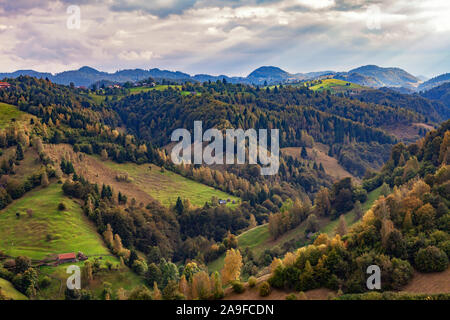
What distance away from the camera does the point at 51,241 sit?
3629 inches

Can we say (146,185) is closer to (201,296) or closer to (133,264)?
(133,264)

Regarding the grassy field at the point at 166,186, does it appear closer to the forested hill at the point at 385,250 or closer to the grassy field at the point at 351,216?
the grassy field at the point at 351,216

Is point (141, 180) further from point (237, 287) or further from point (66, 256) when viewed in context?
point (237, 287)

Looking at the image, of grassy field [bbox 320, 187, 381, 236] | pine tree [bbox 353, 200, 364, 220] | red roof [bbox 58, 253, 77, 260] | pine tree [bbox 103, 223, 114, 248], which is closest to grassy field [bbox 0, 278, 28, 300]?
red roof [bbox 58, 253, 77, 260]

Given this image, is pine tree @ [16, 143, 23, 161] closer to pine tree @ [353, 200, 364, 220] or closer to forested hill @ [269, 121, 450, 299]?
forested hill @ [269, 121, 450, 299]

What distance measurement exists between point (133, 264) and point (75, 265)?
52.1ft

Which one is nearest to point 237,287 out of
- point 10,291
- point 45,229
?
point 10,291

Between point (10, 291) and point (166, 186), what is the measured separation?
113 metres

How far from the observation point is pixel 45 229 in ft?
316

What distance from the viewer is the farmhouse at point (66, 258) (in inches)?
3299

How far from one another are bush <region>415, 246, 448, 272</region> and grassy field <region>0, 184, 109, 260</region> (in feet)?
250

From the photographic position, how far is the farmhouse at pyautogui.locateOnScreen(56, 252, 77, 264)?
275 feet
